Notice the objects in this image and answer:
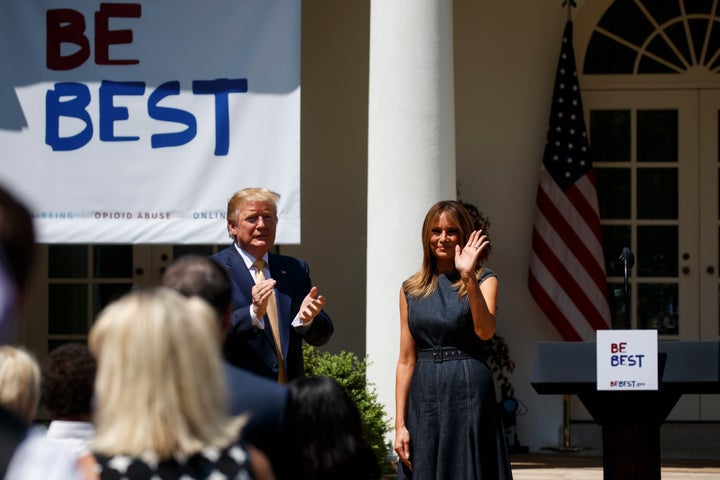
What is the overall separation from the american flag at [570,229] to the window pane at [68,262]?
4177 millimetres

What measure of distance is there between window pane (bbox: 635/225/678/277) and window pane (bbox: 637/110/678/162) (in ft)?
2.11

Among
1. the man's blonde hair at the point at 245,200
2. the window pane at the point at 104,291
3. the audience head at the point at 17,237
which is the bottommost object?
the window pane at the point at 104,291

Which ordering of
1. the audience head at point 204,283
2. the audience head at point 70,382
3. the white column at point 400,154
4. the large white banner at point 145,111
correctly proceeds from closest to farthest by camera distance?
the audience head at point 204,283 → the audience head at point 70,382 → the white column at point 400,154 → the large white banner at point 145,111

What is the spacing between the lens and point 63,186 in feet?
27.2

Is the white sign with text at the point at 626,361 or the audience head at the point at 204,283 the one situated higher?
the audience head at the point at 204,283

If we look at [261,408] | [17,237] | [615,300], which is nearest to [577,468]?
[615,300]

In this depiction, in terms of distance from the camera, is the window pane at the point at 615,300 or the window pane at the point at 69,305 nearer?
the window pane at the point at 615,300

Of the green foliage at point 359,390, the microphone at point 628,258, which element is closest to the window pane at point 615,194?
the green foliage at point 359,390

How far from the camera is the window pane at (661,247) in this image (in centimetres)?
1042

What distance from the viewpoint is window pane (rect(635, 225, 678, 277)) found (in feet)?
34.2

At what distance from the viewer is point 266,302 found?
472cm

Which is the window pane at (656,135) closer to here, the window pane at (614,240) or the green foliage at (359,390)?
the window pane at (614,240)

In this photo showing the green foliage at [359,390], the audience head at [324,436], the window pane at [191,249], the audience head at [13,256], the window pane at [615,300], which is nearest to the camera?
the audience head at [13,256]

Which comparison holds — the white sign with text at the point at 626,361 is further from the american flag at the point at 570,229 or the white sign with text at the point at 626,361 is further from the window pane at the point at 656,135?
the window pane at the point at 656,135
